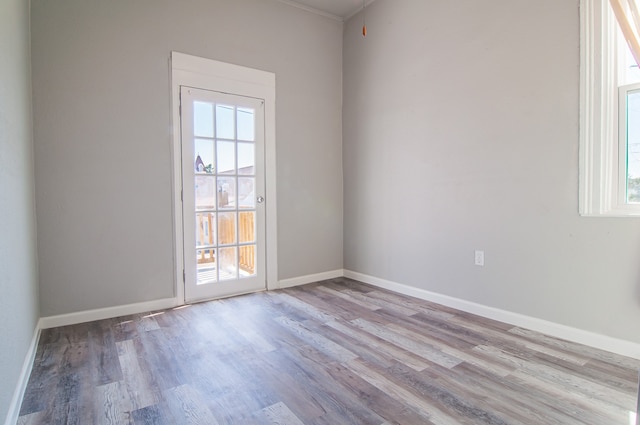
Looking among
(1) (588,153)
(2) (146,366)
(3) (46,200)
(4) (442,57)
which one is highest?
(4) (442,57)

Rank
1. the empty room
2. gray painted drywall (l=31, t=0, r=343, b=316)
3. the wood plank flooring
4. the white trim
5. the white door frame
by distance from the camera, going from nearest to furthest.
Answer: the white trim < the wood plank flooring < the empty room < gray painted drywall (l=31, t=0, r=343, b=316) < the white door frame

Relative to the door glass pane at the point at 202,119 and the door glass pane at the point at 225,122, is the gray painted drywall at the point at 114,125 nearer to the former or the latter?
the door glass pane at the point at 202,119

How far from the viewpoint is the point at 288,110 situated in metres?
3.68

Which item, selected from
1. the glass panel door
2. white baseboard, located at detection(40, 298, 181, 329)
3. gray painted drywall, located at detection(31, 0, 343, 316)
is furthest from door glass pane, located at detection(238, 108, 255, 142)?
white baseboard, located at detection(40, 298, 181, 329)

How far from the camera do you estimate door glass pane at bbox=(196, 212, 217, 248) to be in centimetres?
315

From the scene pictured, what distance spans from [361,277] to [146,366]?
2367mm

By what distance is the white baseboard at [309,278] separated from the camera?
3.68 m

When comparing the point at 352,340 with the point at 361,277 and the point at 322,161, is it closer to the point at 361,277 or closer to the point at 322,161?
the point at 361,277

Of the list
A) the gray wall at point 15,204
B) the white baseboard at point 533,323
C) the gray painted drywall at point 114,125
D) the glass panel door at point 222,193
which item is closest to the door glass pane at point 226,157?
the glass panel door at point 222,193

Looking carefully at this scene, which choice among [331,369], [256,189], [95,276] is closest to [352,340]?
[331,369]

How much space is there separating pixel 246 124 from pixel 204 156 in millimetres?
537

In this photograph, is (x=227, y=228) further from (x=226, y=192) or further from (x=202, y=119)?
(x=202, y=119)

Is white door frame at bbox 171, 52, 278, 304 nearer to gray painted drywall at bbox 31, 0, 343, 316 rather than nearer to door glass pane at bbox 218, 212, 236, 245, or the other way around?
gray painted drywall at bbox 31, 0, 343, 316

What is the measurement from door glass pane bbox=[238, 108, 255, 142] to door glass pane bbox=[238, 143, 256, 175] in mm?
75
